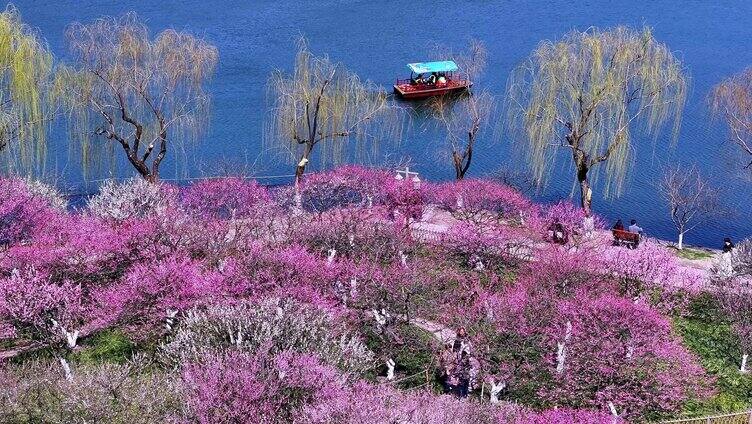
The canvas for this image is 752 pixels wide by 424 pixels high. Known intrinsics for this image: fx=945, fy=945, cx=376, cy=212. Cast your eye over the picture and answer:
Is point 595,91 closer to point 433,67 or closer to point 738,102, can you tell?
point 738,102

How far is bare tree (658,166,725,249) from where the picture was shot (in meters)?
23.6

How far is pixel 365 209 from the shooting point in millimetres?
20453

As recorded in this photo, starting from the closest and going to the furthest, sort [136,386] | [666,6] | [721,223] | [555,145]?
[136,386]
[555,145]
[721,223]
[666,6]

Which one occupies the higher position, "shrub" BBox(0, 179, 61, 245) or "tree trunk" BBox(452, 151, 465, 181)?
"tree trunk" BBox(452, 151, 465, 181)

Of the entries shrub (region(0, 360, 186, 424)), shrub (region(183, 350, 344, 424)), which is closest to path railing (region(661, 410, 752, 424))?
shrub (region(183, 350, 344, 424))

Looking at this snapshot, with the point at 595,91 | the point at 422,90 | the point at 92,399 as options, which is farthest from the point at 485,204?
the point at 422,90

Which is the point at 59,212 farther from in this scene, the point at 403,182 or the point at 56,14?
the point at 56,14

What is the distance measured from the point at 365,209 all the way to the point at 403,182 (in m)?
1.77

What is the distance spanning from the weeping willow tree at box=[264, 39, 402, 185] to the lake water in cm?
238

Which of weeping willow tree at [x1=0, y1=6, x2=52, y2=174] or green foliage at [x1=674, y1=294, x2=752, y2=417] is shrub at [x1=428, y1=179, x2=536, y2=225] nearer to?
green foliage at [x1=674, y1=294, x2=752, y2=417]

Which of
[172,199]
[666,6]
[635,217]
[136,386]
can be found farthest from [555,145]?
[666,6]

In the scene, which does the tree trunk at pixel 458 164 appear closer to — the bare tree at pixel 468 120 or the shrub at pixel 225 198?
the bare tree at pixel 468 120

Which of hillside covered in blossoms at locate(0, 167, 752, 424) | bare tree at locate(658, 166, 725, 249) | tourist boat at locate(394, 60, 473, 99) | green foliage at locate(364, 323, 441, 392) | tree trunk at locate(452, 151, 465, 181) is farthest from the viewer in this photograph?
tourist boat at locate(394, 60, 473, 99)

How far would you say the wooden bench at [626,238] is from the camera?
67.3 ft
